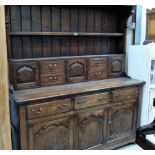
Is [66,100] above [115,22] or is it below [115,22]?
below

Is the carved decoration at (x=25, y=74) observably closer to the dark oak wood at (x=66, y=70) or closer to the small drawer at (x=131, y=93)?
the dark oak wood at (x=66, y=70)

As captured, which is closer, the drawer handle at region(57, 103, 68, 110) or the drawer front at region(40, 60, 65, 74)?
the drawer handle at region(57, 103, 68, 110)

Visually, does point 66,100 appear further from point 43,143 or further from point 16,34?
point 16,34

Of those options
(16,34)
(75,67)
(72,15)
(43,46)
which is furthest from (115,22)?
(16,34)

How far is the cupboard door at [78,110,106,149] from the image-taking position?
7.47ft

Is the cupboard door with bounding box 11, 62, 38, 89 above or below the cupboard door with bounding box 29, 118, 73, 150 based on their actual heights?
above

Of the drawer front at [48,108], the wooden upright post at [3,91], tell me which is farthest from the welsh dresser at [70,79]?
the wooden upright post at [3,91]

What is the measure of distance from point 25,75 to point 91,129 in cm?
96

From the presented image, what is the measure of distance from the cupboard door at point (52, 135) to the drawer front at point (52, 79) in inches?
19.1

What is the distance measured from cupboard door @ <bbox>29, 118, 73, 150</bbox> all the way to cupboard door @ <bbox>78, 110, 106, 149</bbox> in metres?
0.14

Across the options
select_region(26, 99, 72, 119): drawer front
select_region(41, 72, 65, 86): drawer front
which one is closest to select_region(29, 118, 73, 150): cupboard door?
select_region(26, 99, 72, 119): drawer front

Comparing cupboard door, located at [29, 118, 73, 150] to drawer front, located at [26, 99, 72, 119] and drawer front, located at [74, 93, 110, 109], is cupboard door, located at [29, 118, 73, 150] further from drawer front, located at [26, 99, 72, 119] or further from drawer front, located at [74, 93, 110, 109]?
drawer front, located at [74, 93, 110, 109]

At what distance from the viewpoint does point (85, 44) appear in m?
2.70

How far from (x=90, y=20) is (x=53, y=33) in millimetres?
627
